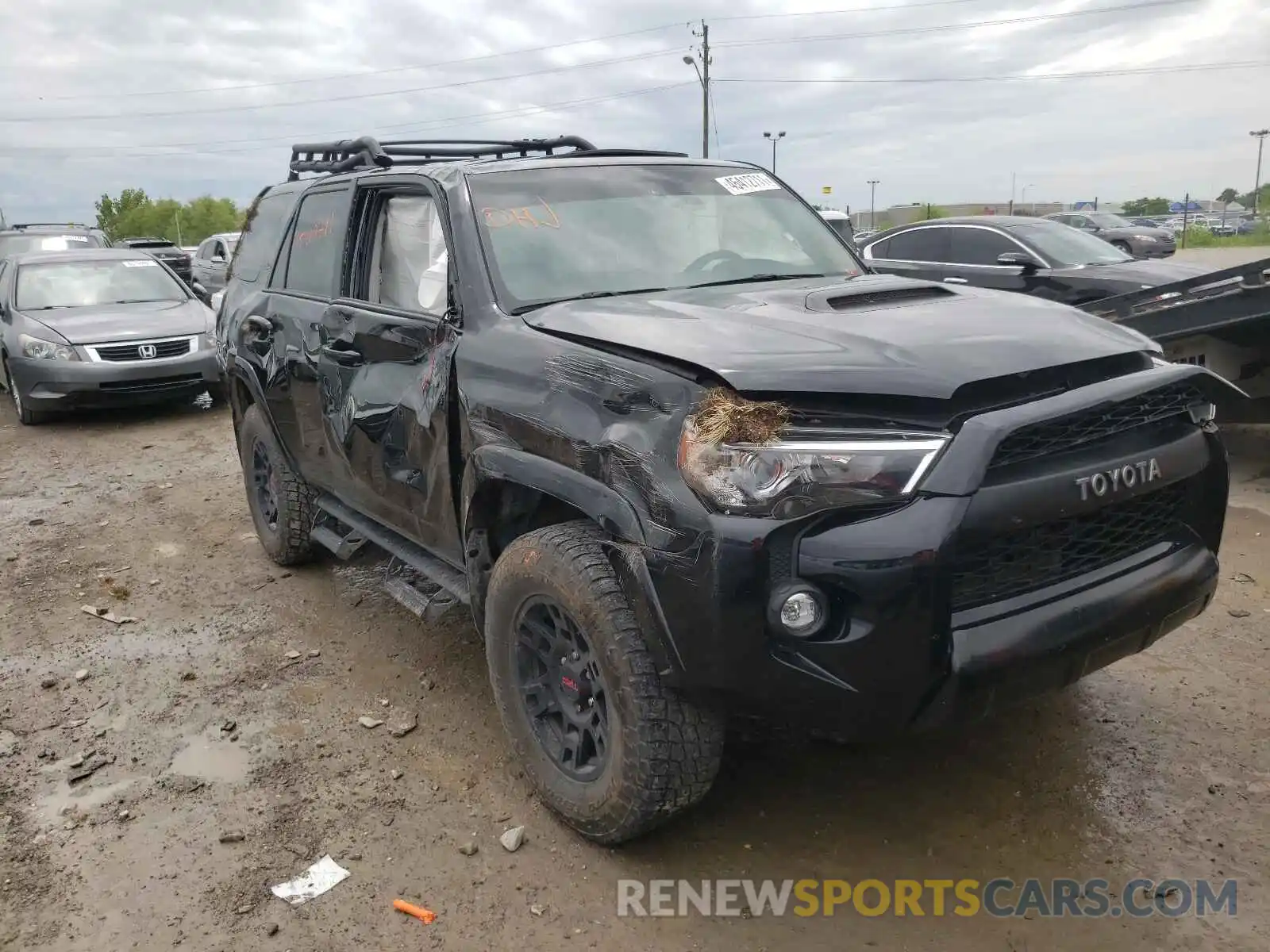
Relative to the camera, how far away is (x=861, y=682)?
7.30 ft

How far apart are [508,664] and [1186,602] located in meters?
1.89

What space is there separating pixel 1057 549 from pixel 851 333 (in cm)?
74

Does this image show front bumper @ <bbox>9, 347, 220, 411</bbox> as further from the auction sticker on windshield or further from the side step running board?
the auction sticker on windshield

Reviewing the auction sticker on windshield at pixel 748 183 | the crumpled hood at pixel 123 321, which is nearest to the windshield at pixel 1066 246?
the auction sticker on windshield at pixel 748 183

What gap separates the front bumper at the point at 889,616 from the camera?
2.17m

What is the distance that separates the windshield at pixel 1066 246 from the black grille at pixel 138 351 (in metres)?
7.96

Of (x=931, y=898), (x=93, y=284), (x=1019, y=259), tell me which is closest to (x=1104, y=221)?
(x=1019, y=259)

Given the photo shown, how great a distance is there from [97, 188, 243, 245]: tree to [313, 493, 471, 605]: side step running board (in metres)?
77.4

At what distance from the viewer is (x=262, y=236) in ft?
16.8

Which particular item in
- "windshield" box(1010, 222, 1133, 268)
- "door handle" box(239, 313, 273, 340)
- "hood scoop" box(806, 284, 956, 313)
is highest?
"windshield" box(1010, 222, 1133, 268)

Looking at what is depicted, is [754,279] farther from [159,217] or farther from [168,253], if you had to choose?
[159,217]

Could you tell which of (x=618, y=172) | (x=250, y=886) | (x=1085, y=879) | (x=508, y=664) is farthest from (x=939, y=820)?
(x=618, y=172)

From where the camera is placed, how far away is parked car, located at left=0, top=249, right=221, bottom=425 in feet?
30.4

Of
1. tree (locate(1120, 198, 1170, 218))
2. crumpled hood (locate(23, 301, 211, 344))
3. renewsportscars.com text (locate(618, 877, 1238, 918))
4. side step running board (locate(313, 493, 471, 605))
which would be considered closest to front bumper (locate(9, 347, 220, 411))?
crumpled hood (locate(23, 301, 211, 344))
